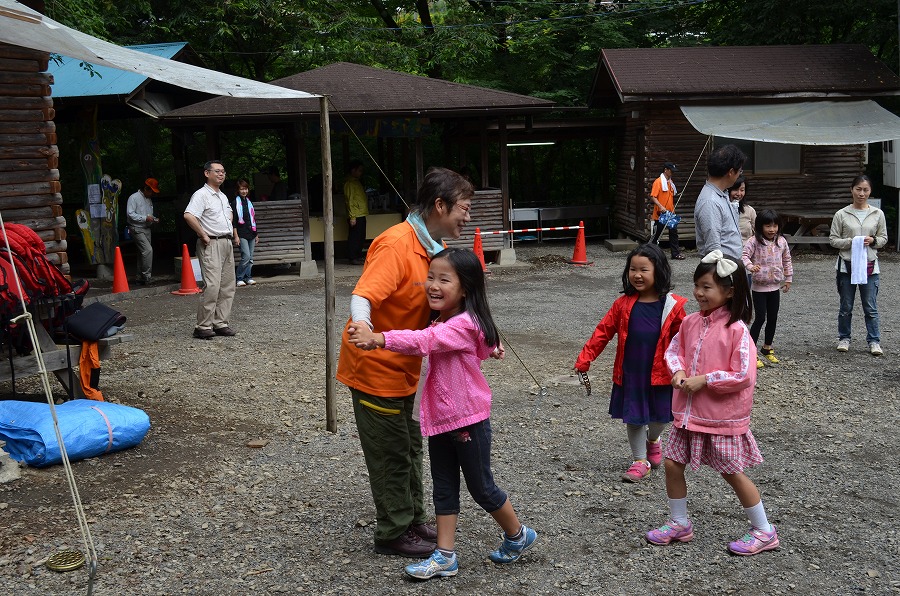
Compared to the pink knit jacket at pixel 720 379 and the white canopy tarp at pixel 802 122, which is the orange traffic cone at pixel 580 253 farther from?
the pink knit jacket at pixel 720 379

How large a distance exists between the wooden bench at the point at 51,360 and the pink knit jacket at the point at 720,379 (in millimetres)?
4502

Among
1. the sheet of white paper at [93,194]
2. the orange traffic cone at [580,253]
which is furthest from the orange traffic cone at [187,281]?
the orange traffic cone at [580,253]

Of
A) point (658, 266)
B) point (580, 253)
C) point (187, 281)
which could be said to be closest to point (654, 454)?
point (658, 266)

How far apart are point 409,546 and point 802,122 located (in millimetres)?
14698

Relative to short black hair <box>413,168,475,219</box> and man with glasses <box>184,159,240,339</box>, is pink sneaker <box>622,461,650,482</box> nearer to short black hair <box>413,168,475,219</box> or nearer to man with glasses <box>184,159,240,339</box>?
short black hair <box>413,168,475,219</box>

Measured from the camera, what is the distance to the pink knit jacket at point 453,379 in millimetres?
3814

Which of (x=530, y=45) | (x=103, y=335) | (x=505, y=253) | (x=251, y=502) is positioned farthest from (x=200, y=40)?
(x=251, y=502)

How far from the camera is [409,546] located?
4.24 metres

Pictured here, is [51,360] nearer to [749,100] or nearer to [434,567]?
[434,567]

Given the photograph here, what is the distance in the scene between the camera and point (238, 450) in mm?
5988

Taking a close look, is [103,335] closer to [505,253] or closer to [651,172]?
[505,253]

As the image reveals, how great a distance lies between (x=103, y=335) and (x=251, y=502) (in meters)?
2.28

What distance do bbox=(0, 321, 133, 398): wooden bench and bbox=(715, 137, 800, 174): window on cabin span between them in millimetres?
14871

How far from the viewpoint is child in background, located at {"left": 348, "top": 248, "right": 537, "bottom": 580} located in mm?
3830
